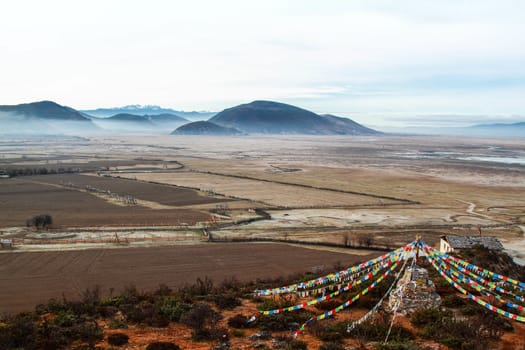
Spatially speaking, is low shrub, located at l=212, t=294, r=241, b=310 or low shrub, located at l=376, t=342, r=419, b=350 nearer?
low shrub, located at l=376, t=342, r=419, b=350

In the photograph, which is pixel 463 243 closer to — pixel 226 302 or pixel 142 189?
pixel 226 302

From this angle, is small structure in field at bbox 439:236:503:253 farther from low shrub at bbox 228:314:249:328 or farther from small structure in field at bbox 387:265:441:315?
low shrub at bbox 228:314:249:328

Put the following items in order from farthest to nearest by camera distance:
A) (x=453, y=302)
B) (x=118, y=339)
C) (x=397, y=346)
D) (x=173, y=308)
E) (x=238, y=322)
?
(x=453, y=302) < (x=173, y=308) < (x=238, y=322) < (x=118, y=339) < (x=397, y=346)

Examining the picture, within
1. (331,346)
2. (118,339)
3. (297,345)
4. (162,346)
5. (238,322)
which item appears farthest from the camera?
(238,322)

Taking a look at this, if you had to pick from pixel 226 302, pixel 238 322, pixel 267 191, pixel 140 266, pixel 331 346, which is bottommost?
pixel 140 266

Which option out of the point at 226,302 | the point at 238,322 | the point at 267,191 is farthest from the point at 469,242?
the point at 267,191

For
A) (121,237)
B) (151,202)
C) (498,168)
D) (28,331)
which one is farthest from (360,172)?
(28,331)

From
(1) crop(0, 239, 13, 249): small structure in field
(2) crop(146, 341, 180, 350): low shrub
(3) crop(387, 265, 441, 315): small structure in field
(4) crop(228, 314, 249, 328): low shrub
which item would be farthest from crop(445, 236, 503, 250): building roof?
(1) crop(0, 239, 13, 249): small structure in field

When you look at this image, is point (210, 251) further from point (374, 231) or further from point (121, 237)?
point (374, 231)
